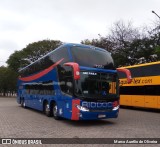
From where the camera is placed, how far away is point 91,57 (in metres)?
14.8

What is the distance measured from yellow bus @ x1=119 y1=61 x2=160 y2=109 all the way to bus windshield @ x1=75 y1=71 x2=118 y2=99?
7.06m

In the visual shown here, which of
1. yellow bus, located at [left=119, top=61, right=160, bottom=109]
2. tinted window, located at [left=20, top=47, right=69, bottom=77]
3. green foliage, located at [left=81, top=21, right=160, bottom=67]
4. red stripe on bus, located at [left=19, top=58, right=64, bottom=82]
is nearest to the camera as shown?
tinted window, located at [left=20, top=47, right=69, bottom=77]

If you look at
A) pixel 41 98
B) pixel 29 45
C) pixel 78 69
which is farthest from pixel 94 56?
pixel 29 45

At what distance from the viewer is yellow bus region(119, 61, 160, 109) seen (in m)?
20.9

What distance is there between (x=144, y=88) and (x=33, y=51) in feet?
136

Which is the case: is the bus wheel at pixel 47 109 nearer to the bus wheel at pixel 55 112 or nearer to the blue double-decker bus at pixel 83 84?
the bus wheel at pixel 55 112

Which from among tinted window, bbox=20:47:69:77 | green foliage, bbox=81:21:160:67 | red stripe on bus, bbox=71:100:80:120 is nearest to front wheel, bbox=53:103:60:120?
tinted window, bbox=20:47:69:77

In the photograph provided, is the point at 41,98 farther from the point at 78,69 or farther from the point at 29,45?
the point at 29,45

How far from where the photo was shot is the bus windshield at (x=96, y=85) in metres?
13.8

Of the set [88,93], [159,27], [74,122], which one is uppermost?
[159,27]

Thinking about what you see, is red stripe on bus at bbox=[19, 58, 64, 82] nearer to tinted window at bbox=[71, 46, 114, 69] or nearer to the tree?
tinted window at bbox=[71, 46, 114, 69]

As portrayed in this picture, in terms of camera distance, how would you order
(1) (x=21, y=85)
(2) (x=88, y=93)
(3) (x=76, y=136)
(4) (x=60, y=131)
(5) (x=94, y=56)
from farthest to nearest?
(1) (x=21, y=85) → (5) (x=94, y=56) → (2) (x=88, y=93) → (4) (x=60, y=131) → (3) (x=76, y=136)

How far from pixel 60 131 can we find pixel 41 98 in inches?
299

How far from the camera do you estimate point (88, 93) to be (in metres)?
13.9
